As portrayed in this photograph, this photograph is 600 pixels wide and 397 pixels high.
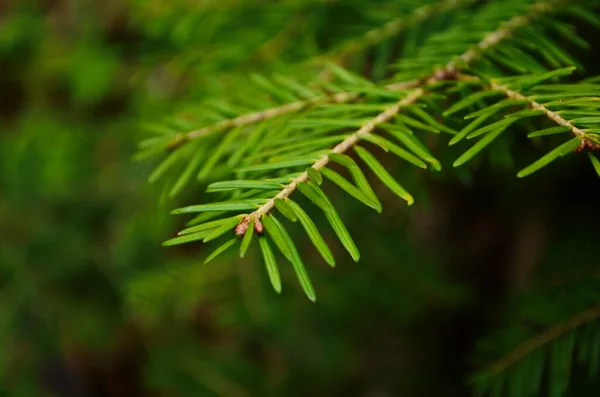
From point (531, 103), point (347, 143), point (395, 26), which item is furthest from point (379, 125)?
point (395, 26)

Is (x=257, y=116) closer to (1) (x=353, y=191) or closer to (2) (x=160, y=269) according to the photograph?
(1) (x=353, y=191)

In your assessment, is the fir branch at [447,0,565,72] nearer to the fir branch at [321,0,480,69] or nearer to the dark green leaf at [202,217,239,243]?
the fir branch at [321,0,480,69]

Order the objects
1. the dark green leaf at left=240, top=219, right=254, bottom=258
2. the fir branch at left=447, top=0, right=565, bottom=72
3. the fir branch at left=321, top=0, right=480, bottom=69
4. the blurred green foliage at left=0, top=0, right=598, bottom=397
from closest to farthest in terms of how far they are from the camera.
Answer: the dark green leaf at left=240, top=219, right=254, bottom=258 < the fir branch at left=447, top=0, right=565, bottom=72 < the fir branch at left=321, top=0, right=480, bottom=69 < the blurred green foliage at left=0, top=0, right=598, bottom=397

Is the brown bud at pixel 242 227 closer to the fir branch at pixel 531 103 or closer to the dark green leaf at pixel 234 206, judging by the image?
the dark green leaf at pixel 234 206

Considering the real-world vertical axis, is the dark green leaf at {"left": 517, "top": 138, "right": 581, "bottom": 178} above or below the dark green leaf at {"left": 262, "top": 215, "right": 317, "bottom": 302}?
above

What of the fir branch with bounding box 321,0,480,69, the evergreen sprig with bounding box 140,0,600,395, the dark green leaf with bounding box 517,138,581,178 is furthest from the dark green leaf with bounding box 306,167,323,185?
the fir branch with bounding box 321,0,480,69

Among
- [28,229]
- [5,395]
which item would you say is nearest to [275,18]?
[28,229]
